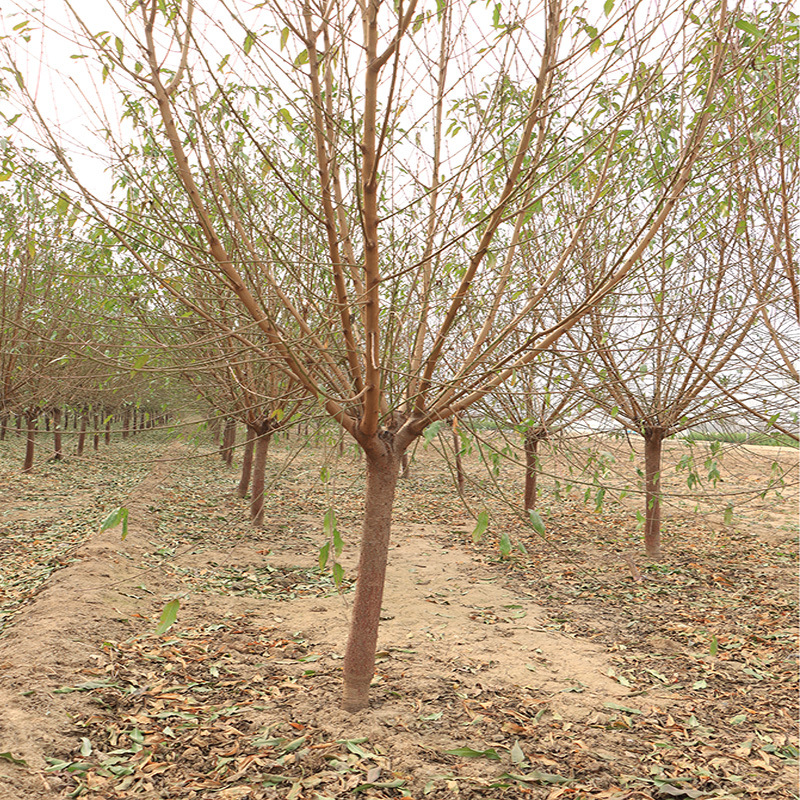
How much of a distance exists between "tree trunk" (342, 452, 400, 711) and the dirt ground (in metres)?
0.17

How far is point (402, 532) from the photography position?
9.55 m

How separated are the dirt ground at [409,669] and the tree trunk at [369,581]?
0.17 meters

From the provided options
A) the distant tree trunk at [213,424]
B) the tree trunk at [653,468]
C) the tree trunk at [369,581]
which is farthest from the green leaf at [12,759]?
the tree trunk at [653,468]

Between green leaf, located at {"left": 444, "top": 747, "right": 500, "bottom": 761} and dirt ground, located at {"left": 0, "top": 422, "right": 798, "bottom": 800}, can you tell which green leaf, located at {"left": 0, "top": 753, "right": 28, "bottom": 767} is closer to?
dirt ground, located at {"left": 0, "top": 422, "right": 798, "bottom": 800}

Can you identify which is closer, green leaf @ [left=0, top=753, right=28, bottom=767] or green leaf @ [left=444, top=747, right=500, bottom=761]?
green leaf @ [left=0, top=753, right=28, bottom=767]

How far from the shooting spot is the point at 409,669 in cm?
416

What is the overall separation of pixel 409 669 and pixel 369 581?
1118 millimetres

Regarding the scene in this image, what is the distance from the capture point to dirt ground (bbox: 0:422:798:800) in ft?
9.62

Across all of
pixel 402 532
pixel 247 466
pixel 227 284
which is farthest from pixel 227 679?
pixel 247 466

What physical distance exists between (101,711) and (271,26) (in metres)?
3.93

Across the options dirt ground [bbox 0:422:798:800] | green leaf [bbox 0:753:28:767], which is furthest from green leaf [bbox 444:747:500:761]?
green leaf [bbox 0:753:28:767]

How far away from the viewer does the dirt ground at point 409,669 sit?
2934 millimetres

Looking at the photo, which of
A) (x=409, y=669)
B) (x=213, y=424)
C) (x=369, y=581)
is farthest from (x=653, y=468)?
(x=213, y=424)

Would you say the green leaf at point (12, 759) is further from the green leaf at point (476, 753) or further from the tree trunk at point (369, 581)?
the green leaf at point (476, 753)
